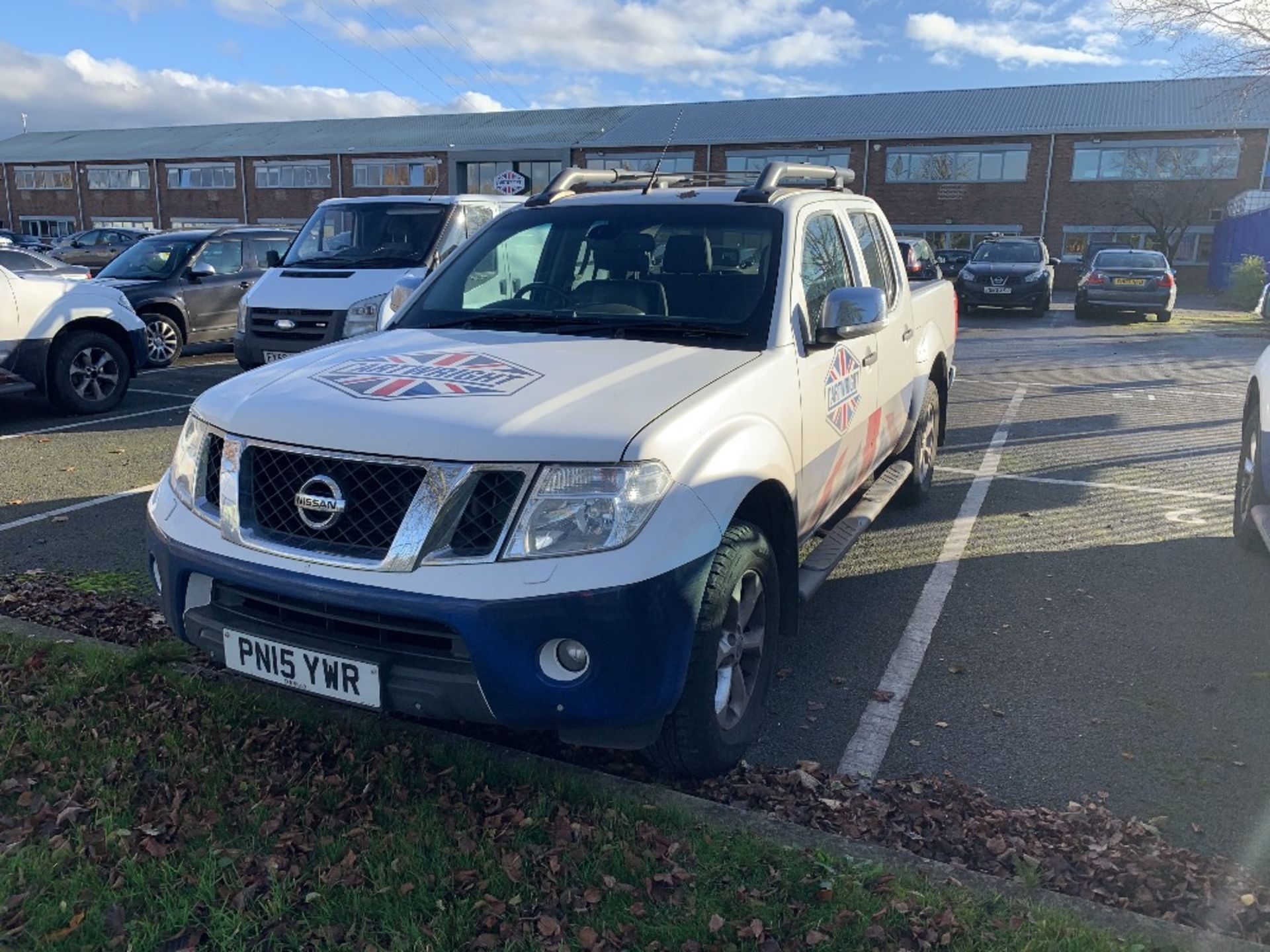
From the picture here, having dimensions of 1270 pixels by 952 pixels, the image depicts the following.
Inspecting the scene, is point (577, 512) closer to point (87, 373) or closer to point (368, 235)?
point (87, 373)

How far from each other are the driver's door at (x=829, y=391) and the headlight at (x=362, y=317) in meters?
5.57

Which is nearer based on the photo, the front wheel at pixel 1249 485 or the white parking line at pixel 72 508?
the front wheel at pixel 1249 485

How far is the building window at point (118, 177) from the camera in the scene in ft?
178

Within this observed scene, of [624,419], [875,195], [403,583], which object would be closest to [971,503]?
[624,419]

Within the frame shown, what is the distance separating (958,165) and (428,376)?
43543mm

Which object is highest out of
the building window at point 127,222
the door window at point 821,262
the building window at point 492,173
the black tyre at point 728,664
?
the building window at point 492,173

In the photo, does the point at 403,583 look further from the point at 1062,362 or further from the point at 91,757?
the point at 1062,362

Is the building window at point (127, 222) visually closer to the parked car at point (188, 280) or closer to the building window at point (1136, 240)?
the building window at point (1136, 240)

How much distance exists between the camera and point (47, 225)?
193 feet

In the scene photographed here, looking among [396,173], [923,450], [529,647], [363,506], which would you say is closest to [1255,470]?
[923,450]

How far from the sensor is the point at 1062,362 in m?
14.8

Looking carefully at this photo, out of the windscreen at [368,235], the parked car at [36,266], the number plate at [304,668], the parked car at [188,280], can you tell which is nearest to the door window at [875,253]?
the number plate at [304,668]

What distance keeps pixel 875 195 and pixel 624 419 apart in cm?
4407

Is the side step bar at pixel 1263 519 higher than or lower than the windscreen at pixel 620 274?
lower
